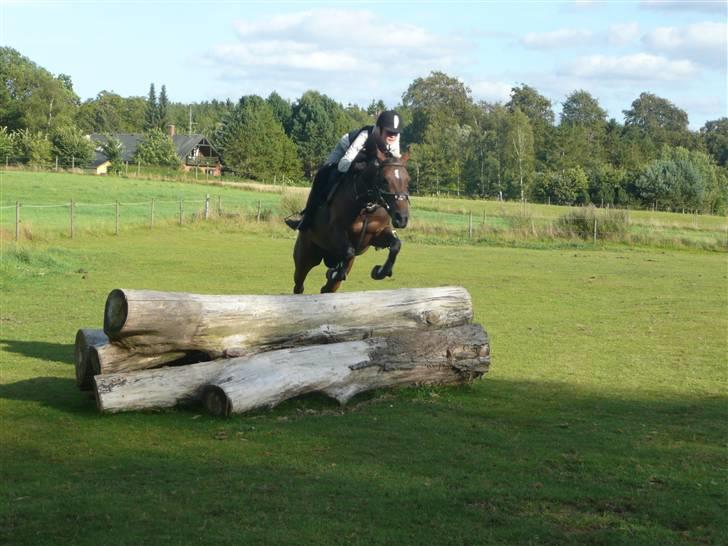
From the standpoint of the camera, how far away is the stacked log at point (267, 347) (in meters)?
8.58

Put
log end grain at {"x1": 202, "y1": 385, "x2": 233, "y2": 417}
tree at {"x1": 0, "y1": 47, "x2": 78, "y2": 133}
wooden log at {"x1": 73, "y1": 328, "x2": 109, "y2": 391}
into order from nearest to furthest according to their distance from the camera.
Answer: log end grain at {"x1": 202, "y1": 385, "x2": 233, "y2": 417} < wooden log at {"x1": 73, "y1": 328, "x2": 109, "y2": 391} < tree at {"x1": 0, "y1": 47, "x2": 78, "y2": 133}

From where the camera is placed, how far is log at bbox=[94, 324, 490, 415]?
8617 millimetres

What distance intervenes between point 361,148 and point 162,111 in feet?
413

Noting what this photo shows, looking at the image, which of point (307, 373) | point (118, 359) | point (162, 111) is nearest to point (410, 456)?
point (307, 373)

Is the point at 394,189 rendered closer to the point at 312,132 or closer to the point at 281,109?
the point at 312,132

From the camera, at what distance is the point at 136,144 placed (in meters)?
107

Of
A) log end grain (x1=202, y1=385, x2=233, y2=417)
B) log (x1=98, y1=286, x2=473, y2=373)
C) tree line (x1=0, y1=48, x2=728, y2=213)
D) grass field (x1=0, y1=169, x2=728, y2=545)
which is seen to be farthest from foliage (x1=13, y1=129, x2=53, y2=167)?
log end grain (x1=202, y1=385, x2=233, y2=417)

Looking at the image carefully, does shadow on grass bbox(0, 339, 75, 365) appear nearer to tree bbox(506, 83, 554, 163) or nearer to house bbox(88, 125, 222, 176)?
house bbox(88, 125, 222, 176)

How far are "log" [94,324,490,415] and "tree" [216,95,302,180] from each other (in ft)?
248

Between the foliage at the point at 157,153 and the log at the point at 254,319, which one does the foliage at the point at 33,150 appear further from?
the log at the point at 254,319

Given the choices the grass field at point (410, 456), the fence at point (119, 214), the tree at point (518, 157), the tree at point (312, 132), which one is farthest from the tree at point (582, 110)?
the grass field at point (410, 456)

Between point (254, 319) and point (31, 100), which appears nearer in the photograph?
point (254, 319)

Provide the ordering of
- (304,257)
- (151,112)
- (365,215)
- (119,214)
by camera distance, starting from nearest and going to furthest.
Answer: (365,215)
(304,257)
(119,214)
(151,112)

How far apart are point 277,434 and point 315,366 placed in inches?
49.7
